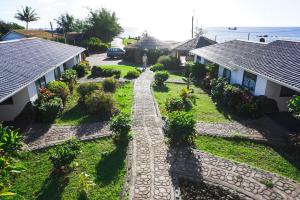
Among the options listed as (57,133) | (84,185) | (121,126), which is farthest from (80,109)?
(84,185)

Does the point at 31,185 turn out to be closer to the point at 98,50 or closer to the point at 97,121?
the point at 97,121

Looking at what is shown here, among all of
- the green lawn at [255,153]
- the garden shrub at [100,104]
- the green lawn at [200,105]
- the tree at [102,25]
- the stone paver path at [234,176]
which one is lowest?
the stone paver path at [234,176]

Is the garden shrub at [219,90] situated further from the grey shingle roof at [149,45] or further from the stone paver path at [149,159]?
the grey shingle roof at [149,45]

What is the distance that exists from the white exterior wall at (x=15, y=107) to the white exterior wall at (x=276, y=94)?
16.1 m

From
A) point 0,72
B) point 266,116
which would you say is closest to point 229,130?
point 266,116

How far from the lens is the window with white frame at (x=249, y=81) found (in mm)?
17766

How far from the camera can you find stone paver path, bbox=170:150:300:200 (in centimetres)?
868

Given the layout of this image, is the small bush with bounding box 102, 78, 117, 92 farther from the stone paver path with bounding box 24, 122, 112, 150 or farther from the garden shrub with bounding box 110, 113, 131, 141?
the garden shrub with bounding box 110, 113, 131, 141

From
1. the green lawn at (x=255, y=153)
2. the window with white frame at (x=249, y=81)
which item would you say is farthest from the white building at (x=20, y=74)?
the window with white frame at (x=249, y=81)

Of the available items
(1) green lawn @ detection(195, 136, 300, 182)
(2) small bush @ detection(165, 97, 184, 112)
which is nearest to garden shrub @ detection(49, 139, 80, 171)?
(1) green lawn @ detection(195, 136, 300, 182)

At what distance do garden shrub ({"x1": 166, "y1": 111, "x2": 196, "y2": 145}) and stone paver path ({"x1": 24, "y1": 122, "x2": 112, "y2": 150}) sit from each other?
12.1ft

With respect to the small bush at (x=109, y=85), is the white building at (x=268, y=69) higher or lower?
higher

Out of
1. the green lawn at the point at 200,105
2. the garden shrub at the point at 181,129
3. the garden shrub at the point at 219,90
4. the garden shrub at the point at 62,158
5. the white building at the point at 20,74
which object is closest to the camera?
the garden shrub at the point at 62,158

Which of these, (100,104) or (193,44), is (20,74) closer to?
(100,104)
